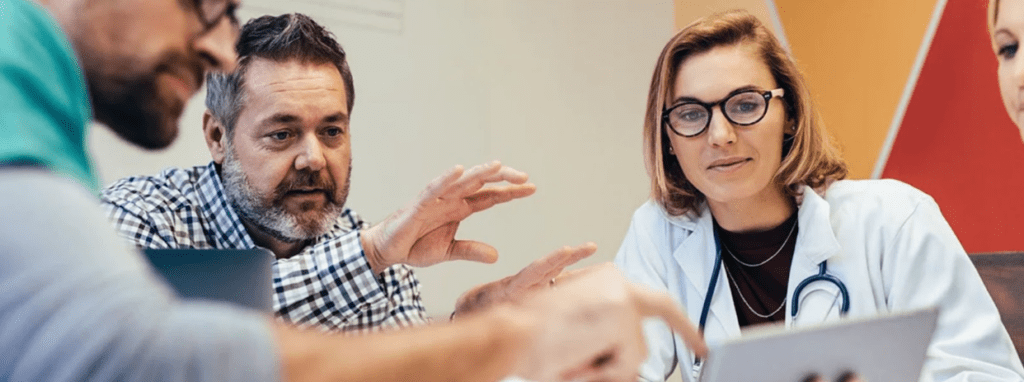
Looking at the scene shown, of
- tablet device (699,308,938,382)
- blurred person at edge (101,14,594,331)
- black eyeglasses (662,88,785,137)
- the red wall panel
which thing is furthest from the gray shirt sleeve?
the red wall panel

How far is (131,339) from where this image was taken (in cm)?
48

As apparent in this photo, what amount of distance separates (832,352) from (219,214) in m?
1.58

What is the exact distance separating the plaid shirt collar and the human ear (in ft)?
0.56

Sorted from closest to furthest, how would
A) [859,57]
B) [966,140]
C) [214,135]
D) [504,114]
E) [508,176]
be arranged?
[508,176], [214,135], [966,140], [859,57], [504,114]

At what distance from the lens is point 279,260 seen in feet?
6.52

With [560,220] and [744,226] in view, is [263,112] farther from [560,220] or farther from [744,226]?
[560,220]

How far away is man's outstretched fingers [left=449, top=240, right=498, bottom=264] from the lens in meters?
1.70

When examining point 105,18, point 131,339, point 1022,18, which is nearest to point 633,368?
point 131,339

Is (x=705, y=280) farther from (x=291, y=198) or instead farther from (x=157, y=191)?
(x=157, y=191)

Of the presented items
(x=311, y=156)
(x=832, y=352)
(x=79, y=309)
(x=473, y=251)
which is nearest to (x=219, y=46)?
(x=79, y=309)

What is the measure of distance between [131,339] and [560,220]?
10.5 feet

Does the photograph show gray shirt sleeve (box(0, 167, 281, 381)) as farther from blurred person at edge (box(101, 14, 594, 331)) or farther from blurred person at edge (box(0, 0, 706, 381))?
blurred person at edge (box(101, 14, 594, 331))

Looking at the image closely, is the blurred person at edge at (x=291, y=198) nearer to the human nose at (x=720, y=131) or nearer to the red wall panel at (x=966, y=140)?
the human nose at (x=720, y=131)

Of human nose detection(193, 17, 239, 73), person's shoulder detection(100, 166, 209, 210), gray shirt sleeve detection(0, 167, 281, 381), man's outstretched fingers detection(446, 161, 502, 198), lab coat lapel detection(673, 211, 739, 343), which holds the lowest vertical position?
lab coat lapel detection(673, 211, 739, 343)
